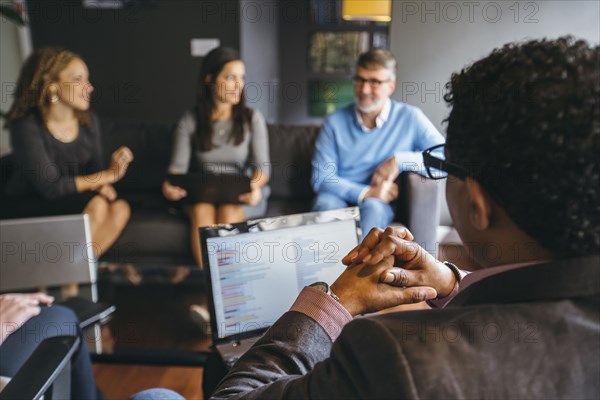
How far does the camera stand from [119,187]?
308 centimetres

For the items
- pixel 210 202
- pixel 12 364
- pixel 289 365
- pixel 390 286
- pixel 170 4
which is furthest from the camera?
pixel 170 4

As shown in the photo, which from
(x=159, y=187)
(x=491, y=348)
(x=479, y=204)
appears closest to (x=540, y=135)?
(x=479, y=204)

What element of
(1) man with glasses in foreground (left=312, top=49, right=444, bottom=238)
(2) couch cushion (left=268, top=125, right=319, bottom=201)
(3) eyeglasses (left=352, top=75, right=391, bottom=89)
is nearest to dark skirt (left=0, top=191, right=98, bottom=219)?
(2) couch cushion (left=268, top=125, right=319, bottom=201)

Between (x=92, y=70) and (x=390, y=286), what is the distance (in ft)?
13.0

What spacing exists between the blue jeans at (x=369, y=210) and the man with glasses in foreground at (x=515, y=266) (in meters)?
1.77

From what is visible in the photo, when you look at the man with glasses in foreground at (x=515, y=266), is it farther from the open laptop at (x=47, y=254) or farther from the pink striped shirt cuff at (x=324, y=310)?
the open laptop at (x=47, y=254)

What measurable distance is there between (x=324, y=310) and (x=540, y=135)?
369 mm

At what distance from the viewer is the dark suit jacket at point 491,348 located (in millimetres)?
544

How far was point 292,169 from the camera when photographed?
3.01 m

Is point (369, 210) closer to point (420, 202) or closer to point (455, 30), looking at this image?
point (420, 202)

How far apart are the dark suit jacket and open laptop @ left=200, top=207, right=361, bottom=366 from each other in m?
0.70

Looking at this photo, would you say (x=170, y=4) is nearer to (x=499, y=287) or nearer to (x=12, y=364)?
(x=12, y=364)

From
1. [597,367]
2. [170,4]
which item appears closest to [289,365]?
[597,367]

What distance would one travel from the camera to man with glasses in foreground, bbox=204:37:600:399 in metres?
0.54
